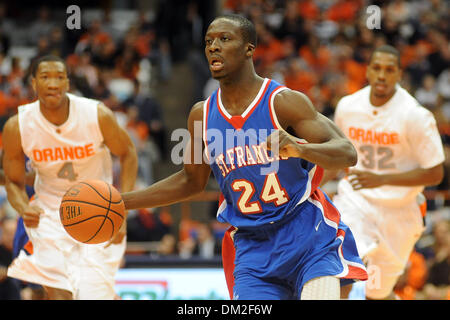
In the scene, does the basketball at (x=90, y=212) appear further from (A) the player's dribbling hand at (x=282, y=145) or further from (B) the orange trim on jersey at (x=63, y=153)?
(B) the orange trim on jersey at (x=63, y=153)

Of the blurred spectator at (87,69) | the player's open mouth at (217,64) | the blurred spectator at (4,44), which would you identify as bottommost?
the player's open mouth at (217,64)

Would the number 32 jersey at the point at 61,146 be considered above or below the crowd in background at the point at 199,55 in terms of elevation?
below

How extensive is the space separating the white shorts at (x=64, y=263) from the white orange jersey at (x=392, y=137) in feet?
7.65

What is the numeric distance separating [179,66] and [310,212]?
12.8 metres

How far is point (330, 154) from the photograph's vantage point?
4098mm

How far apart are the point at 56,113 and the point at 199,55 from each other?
1061cm

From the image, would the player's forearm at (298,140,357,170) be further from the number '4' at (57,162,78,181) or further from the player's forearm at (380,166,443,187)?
the number '4' at (57,162,78,181)

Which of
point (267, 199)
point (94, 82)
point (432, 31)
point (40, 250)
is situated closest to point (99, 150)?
point (40, 250)

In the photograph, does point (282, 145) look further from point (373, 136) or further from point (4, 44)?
point (4, 44)

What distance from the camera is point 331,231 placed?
14.9ft

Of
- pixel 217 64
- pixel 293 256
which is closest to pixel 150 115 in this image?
pixel 217 64

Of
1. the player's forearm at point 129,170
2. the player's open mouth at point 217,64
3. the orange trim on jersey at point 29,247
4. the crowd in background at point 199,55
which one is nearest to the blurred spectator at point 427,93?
the crowd in background at point 199,55

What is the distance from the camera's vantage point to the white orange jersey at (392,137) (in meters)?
6.50
